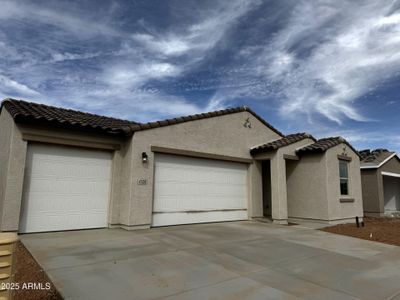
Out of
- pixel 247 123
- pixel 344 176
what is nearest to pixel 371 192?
pixel 344 176

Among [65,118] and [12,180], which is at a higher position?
[65,118]

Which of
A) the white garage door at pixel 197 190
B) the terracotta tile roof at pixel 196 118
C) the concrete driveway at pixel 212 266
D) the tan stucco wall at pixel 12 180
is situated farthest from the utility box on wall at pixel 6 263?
the white garage door at pixel 197 190

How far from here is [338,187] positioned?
13.0 metres

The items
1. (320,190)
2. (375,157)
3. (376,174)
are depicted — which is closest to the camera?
(320,190)

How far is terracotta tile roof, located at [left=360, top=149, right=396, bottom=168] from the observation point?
17.6 metres

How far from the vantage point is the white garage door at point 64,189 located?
816 cm

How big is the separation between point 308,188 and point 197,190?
538 cm

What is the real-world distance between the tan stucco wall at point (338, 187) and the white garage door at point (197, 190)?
3742 millimetres

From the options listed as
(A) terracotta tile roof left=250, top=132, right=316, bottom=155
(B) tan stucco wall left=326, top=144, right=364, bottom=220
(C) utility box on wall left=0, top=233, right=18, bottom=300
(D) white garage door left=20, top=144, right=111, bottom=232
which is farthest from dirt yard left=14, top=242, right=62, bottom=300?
(B) tan stucco wall left=326, top=144, right=364, bottom=220

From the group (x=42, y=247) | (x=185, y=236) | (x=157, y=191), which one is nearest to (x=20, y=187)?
(x=42, y=247)

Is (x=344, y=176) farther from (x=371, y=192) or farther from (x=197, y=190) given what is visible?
(x=197, y=190)

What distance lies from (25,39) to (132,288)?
990 cm

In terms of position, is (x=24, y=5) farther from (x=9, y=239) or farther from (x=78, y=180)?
(x=9, y=239)

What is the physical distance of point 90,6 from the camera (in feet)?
29.7
